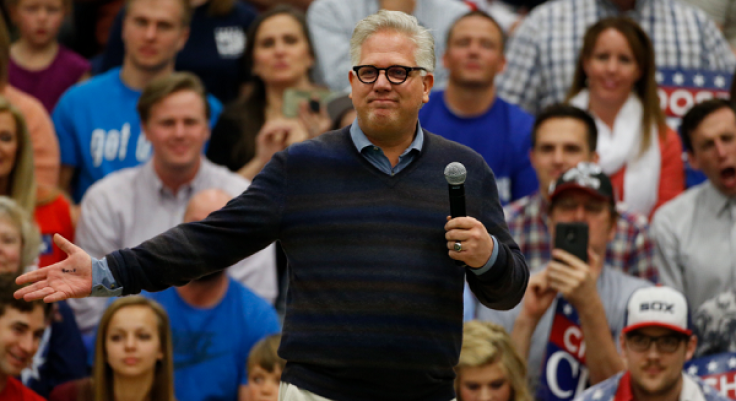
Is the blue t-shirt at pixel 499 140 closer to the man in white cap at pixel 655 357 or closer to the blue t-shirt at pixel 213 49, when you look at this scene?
the blue t-shirt at pixel 213 49

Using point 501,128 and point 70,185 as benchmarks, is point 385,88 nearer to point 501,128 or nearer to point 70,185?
point 501,128

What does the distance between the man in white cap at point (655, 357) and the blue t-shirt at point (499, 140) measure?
172 cm

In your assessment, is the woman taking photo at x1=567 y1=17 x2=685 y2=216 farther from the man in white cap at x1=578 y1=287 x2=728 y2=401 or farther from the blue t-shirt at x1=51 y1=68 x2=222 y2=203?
the blue t-shirt at x1=51 y1=68 x2=222 y2=203

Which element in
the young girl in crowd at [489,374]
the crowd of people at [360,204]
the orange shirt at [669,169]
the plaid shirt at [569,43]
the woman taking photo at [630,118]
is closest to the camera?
the crowd of people at [360,204]

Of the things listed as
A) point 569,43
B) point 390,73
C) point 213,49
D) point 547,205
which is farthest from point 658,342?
point 213,49

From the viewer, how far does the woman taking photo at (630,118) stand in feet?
21.7

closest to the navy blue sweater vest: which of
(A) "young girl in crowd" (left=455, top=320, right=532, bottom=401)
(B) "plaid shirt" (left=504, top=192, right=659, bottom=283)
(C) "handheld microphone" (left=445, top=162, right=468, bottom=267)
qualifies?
(C) "handheld microphone" (left=445, top=162, right=468, bottom=267)

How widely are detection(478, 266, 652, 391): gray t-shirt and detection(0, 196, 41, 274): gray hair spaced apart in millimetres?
2271

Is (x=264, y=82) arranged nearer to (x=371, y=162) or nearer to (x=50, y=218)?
(x=50, y=218)

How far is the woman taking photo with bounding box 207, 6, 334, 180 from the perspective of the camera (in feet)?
22.9

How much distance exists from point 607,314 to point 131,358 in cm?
232

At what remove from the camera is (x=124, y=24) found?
712 cm

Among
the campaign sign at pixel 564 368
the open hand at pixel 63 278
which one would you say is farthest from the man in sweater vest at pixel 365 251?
the campaign sign at pixel 564 368

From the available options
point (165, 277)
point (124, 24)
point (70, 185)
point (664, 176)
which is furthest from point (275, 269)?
point (165, 277)
